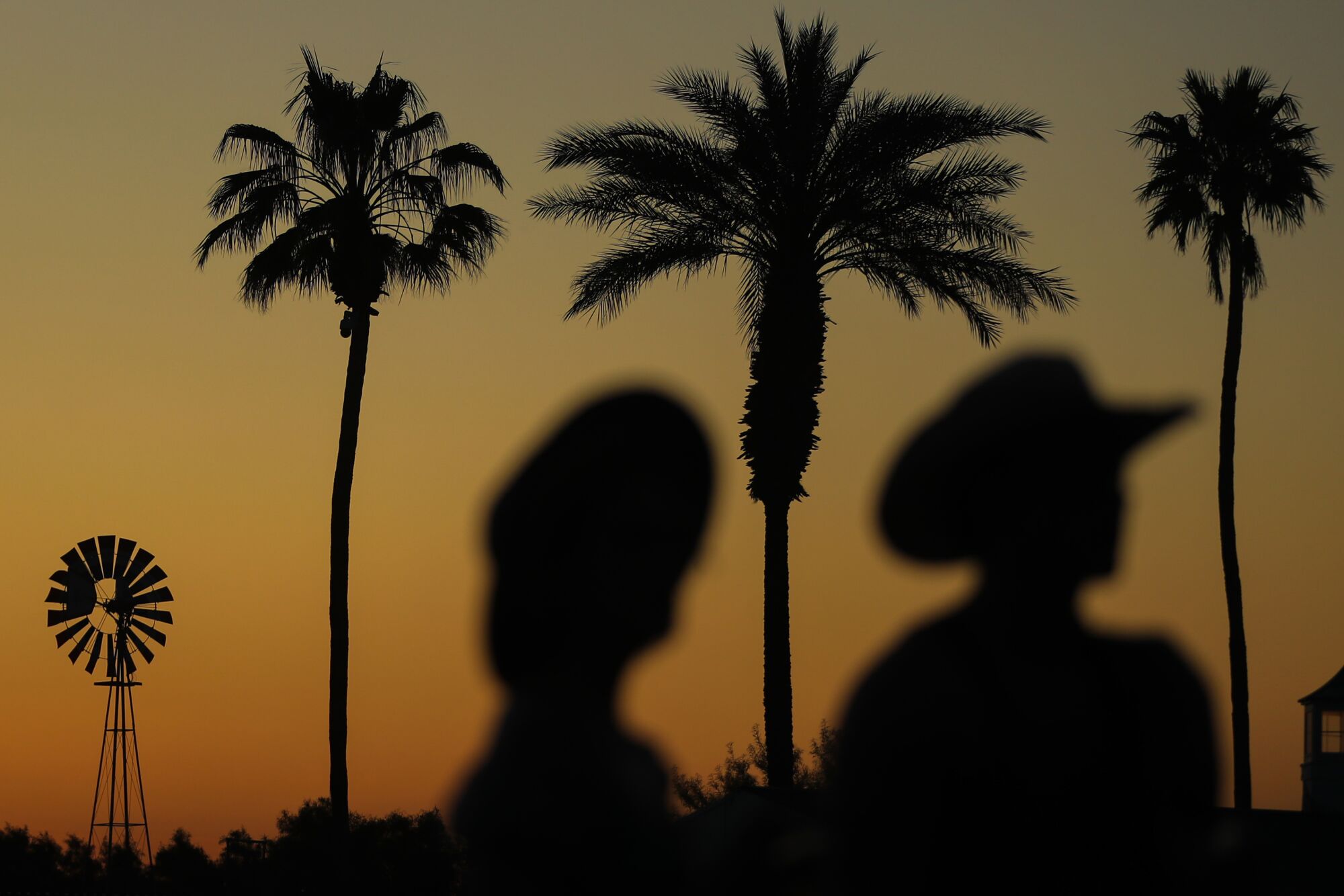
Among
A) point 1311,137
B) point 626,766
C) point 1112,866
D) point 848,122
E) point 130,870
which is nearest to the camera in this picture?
point 1112,866

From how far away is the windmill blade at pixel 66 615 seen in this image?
140 feet

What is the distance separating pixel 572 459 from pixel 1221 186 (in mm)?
32720

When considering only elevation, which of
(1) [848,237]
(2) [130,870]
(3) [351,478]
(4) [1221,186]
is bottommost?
(2) [130,870]

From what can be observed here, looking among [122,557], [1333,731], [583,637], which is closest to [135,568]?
[122,557]

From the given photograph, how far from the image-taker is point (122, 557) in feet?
141

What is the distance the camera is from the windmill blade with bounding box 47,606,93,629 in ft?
140

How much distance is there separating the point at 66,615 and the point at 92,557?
141cm

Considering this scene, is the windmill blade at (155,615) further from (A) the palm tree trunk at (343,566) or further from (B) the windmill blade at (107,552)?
(A) the palm tree trunk at (343,566)

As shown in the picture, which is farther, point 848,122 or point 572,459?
point 848,122

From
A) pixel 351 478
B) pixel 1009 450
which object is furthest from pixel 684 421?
pixel 351 478

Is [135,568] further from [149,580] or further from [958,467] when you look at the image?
[958,467]

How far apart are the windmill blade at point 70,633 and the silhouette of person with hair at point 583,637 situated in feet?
139

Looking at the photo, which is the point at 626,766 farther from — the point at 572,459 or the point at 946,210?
the point at 946,210

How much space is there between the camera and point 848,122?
23.7 metres
